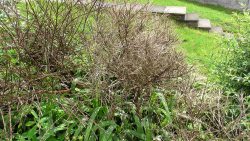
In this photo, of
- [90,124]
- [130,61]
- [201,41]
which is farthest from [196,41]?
[90,124]

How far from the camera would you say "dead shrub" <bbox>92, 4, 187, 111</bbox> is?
4.45 meters

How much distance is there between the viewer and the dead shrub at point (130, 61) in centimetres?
445

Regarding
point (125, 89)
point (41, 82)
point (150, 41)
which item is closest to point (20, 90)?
point (41, 82)

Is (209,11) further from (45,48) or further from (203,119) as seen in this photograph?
(203,119)

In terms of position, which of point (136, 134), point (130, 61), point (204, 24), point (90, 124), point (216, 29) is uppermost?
point (130, 61)

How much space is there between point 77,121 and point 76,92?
492 millimetres

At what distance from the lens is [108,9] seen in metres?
6.16

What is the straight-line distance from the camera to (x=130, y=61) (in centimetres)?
450

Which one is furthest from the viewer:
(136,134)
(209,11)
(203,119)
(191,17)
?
(209,11)

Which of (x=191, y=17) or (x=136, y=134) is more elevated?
(x=136, y=134)

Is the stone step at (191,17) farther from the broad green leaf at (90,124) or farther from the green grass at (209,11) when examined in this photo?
the broad green leaf at (90,124)

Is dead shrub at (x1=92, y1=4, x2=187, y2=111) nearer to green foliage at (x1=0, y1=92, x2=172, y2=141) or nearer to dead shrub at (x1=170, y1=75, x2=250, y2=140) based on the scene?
green foliage at (x1=0, y1=92, x2=172, y2=141)

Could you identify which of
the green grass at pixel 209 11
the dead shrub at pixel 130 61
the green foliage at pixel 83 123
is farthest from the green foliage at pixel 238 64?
the green grass at pixel 209 11

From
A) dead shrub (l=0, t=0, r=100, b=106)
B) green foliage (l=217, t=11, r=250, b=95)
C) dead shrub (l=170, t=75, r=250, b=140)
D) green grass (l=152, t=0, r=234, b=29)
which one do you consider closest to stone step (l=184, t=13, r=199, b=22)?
green grass (l=152, t=0, r=234, b=29)
